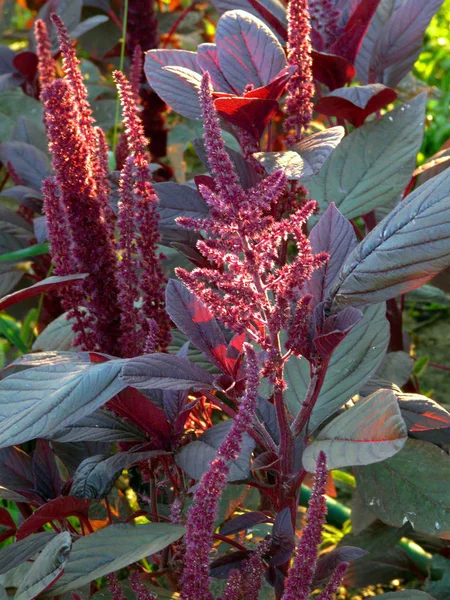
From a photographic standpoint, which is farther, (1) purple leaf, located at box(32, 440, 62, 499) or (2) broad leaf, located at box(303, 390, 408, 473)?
(1) purple leaf, located at box(32, 440, 62, 499)

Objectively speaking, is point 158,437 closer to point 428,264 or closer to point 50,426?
point 50,426

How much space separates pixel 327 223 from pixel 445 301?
1016 millimetres

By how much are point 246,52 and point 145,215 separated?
336 mm

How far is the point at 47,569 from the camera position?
0.80 metres

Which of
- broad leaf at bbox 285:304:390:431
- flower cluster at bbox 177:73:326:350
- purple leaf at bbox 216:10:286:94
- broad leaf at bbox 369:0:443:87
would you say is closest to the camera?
flower cluster at bbox 177:73:326:350

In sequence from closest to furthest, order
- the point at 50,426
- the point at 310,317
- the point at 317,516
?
the point at 317,516, the point at 50,426, the point at 310,317

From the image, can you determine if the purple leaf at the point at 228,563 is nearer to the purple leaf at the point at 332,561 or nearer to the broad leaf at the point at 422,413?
the purple leaf at the point at 332,561

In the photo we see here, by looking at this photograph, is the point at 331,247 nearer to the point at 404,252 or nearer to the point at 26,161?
the point at 404,252

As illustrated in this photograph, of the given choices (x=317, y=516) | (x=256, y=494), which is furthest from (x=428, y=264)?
(x=256, y=494)

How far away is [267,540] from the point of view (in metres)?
0.91

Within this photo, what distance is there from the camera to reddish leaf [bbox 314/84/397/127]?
1259 mm

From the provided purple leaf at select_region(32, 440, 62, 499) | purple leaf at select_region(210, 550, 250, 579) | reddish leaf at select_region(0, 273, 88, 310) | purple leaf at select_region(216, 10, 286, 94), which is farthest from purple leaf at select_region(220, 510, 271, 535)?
purple leaf at select_region(216, 10, 286, 94)

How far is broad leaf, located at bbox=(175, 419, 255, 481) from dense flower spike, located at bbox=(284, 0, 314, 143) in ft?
1.52

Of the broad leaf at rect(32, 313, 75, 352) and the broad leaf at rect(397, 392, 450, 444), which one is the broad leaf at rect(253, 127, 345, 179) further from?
the broad leaf at rect(32, 313, 75, 352)
